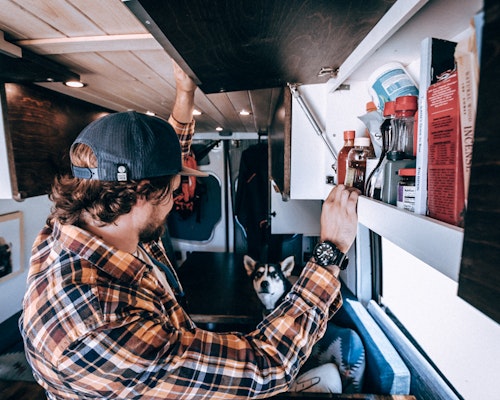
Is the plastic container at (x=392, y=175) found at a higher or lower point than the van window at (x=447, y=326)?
higher

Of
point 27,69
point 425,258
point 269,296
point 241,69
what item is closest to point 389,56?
point 241,69

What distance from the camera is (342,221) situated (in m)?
0.75

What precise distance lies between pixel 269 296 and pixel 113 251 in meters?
1.43

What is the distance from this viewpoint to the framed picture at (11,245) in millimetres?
1902

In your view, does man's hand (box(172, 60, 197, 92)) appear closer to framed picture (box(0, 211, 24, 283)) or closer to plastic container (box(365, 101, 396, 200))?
plastic container (box(365, 101, 396, 200))

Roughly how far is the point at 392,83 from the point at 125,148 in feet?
2.46

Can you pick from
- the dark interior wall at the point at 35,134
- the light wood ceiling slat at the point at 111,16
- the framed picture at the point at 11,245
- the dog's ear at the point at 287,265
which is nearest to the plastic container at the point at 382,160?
the light wood ceiling slat at the point at 111,16

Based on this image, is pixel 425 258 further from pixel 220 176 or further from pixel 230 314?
pixel 220 176

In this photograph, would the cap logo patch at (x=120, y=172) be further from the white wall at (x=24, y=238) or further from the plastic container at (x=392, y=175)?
the white wall at (x=24, y=238)

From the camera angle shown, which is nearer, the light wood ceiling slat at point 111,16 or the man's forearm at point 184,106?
the light wood ceiling slat at point 111,16

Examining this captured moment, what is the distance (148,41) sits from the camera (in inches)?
37.7

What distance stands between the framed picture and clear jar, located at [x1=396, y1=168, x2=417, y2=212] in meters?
2.46

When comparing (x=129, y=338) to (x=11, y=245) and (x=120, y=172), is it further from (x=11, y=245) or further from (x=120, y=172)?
(x=11, y=245)

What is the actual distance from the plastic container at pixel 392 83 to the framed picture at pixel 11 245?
244 cm
